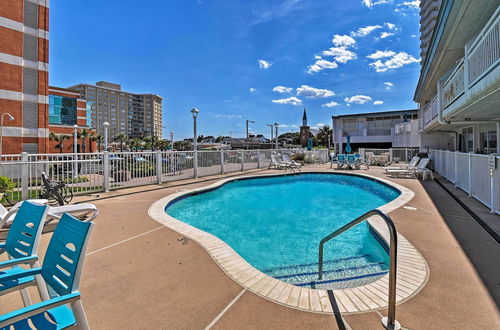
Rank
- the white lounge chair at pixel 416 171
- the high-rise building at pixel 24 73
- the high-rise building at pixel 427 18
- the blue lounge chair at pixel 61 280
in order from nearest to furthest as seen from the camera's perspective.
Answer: the blue lounge chair at pixel 61 280
the white lounge chair at pixel 416 171
the high-rise building at pixel 24 73
the high-rise building at pixel 427 18

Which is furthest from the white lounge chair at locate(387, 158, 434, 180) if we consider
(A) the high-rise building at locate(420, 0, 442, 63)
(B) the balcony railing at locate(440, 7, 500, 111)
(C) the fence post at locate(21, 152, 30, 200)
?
(A) the high-rise building at locate(420, 0, 442, 63)

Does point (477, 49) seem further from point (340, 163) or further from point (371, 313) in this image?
point (340, 163)

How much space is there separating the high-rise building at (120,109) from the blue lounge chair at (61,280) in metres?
100

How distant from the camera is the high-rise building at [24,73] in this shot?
48.0 ft

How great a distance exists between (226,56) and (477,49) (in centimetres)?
1939

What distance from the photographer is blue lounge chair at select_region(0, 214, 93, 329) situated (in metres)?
1.28

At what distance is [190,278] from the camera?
277cm

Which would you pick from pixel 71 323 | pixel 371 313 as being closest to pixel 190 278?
pixel 71 323

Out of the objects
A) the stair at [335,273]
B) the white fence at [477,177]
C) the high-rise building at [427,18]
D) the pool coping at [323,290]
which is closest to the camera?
the pool coping at [323,290]

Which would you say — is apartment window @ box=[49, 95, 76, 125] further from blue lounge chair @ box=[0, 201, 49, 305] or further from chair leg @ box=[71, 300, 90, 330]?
chair leg @ box=[71, 300, 90, 330]

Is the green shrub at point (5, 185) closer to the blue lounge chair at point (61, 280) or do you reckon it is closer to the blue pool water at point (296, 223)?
the blue pool water at point (296, 223)

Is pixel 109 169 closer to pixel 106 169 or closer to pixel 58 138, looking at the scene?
pixel 106 169

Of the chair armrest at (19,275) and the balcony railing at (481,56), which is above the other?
the balcony railing at (481,56)

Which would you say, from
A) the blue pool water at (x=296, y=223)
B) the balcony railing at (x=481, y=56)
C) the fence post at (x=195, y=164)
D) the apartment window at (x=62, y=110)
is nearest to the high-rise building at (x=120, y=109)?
the apartment window at (x=62, y=110)
